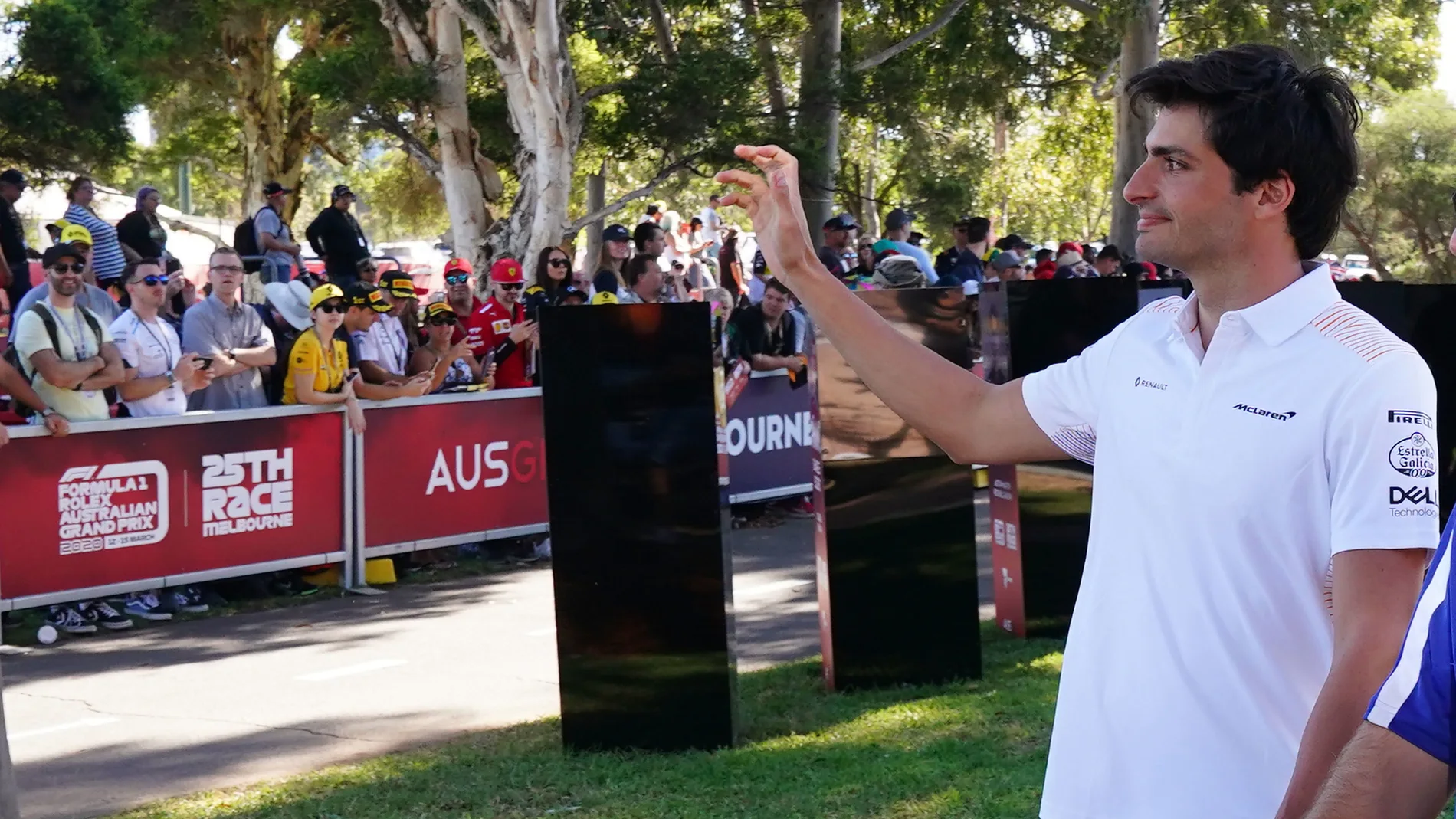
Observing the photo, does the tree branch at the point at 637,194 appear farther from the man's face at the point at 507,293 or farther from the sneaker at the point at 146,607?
the sneaker at the point at 146,607

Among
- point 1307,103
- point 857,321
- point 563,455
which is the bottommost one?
point 563,455

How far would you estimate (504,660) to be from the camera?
8.91 m

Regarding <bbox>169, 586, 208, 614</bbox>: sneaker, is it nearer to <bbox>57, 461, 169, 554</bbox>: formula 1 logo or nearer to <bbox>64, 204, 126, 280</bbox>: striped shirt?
<bbox>57, 461, 169, 554</bbox>: formula 1 logo

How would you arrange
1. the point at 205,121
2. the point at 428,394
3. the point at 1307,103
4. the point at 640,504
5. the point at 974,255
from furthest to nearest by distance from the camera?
the point at 205,121, the point at 974,255, the point at 428,394, the point at 640,504, the point at 1307,103

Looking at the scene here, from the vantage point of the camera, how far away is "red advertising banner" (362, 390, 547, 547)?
11.3 meters

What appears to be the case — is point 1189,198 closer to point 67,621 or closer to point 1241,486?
point 1241,486

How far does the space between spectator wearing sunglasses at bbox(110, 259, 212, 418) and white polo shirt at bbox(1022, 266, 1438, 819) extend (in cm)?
844

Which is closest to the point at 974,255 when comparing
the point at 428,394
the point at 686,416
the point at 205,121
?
the point at 428,394

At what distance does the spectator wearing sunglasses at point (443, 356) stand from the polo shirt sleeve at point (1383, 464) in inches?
400

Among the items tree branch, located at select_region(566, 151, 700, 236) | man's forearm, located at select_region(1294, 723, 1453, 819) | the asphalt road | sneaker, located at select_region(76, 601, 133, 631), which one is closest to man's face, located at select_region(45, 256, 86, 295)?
sneaker, located at select_region(76, 601, 133, 631)

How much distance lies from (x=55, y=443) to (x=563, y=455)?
13.2 ft

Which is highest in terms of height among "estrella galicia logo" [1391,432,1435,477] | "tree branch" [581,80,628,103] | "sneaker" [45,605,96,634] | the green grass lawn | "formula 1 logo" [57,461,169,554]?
"tree branch" [581,80,628,103]

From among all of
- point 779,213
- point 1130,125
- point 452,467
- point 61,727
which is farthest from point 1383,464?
point 1130,125

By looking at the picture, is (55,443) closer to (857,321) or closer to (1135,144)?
(857,321)
